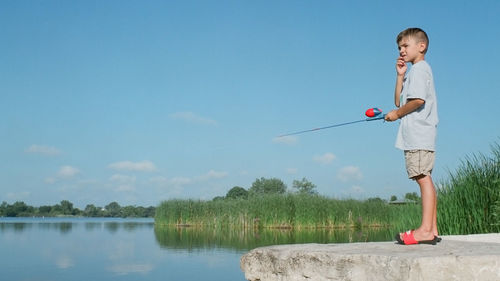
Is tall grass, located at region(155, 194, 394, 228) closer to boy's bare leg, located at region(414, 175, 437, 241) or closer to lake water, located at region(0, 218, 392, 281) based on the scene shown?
lake water, located at region(0, 218, 392, 281)

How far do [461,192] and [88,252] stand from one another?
920cm

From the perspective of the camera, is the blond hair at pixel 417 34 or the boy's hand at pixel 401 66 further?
the boy's hand at pixel 401 66

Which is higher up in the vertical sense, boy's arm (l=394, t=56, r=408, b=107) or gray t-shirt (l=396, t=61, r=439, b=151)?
boy's arm (l=394, t=56, r=408, b=107)

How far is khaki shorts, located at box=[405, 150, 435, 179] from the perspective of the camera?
3.59m

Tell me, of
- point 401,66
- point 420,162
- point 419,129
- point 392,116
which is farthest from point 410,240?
point 401,66

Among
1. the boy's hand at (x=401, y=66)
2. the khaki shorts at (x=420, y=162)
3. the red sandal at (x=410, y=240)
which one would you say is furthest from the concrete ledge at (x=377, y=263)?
the boy's hand at (x=401, y=66)

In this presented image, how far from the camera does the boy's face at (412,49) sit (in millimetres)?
3807

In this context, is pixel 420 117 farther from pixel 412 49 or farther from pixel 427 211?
pixel 427 211

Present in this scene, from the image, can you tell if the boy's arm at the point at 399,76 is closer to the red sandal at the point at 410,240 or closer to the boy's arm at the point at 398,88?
the boy's arm at the point at 398,88

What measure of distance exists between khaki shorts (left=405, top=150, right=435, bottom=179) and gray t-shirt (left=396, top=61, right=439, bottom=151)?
0.04 meters

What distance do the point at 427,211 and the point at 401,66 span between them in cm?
119

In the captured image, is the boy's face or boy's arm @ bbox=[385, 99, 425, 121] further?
the boy's face

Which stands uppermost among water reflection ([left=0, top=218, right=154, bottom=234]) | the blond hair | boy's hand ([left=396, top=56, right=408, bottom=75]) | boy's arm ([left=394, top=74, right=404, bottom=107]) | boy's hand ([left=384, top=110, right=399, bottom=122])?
the blond hair

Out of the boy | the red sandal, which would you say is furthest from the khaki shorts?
the red sandal
